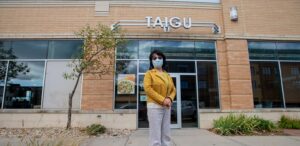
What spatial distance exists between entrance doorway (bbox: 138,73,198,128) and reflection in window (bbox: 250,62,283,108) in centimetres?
290

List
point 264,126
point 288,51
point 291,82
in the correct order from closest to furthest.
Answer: point 264,126 → point 291,82 → point 288,51

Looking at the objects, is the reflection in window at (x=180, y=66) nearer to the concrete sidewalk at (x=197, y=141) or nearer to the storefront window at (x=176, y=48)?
the storefront window at (x=176, y=48)

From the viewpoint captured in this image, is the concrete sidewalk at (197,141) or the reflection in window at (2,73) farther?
the reflection in window at (2,73)

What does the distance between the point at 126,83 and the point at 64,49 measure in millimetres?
3312

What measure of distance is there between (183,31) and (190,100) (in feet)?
10.7

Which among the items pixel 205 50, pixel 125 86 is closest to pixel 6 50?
pixel 125 86

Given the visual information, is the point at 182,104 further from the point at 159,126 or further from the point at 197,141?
the point at 159,126

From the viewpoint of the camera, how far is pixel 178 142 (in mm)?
6875

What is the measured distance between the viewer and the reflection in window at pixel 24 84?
32.0ft

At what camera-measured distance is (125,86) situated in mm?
9883

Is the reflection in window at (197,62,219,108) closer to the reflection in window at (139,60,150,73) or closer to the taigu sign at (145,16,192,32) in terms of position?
the taigu sign at (145,16,192,32)

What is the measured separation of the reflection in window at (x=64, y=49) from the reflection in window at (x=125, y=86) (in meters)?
2.04

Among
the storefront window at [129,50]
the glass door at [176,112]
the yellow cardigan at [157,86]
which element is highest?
the storefront window at [129,50]

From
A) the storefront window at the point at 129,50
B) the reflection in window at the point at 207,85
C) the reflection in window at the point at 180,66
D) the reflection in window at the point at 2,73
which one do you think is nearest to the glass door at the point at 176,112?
the reflection in window at the point at 180,66
